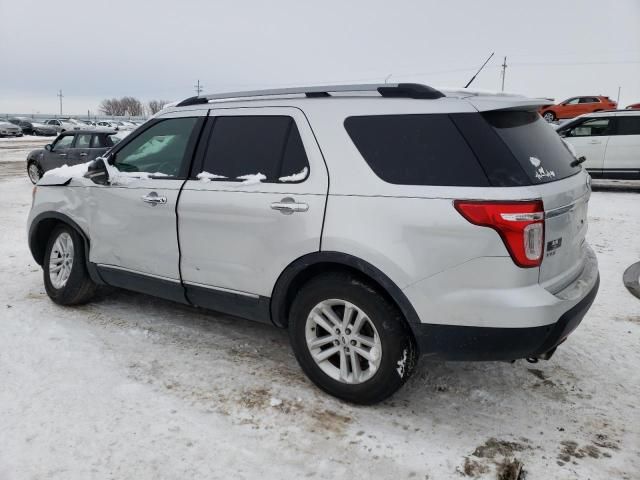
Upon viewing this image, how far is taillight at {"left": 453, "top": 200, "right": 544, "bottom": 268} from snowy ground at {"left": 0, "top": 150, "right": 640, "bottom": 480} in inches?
41.2

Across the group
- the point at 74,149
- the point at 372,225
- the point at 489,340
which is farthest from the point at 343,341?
the point at 74,149

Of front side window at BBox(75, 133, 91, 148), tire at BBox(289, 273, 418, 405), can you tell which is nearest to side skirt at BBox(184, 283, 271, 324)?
tire at BBox(289, 273, 418, 405)

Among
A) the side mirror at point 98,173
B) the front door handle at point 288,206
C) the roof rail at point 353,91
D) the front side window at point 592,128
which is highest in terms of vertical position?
the front side window at point 592,128

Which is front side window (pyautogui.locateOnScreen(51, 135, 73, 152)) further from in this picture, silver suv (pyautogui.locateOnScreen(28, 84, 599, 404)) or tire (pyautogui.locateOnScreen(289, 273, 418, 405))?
tire (pyautogui.locateOnScreen(289, 273, 418, 405))

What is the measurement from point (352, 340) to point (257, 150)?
1.37 meters

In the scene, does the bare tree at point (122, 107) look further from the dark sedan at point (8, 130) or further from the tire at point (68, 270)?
the tire at point (68, 270)

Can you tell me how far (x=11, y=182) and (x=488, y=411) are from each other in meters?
14.4

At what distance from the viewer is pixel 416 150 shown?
2.88 meters

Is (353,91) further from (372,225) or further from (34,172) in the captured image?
(34,172)

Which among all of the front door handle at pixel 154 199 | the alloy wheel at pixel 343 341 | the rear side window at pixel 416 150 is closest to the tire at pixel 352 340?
the alloy wheel at pixel 343 341

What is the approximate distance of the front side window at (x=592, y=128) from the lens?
1216 cm

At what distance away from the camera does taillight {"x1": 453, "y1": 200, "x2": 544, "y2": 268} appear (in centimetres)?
259

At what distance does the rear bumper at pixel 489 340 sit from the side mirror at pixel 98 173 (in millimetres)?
2783

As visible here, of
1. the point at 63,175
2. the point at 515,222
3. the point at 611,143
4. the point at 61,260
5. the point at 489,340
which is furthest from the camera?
the point at 611,143
